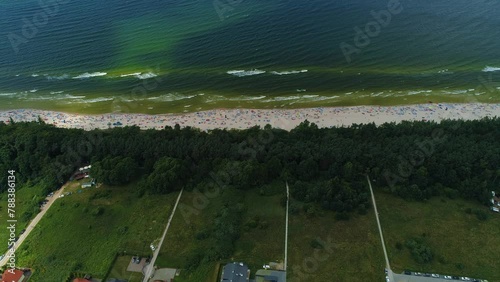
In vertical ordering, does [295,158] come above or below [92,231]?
above

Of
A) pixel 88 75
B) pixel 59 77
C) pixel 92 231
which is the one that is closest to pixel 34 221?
pixel 92 231

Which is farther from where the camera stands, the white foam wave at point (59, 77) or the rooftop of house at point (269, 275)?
the white foam wave at point (59, 77)

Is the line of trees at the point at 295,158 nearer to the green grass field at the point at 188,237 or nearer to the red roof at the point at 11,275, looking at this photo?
the green grass field at the point at 188,237

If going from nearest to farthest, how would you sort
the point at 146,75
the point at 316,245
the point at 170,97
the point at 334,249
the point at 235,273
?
the point at 235,273, the point at 334,249, the point at 316,245, the point at 170,97, the point at 146,75

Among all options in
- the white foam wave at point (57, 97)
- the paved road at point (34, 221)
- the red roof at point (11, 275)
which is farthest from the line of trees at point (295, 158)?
the white foam wave at point (57, 97)

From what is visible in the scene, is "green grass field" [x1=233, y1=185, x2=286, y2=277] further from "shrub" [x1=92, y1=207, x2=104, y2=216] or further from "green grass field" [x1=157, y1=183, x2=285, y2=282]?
"shrub" [x1=92, y1=207, x2=104, y2=216]

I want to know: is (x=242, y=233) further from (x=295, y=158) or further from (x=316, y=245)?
(x=295, y=158)

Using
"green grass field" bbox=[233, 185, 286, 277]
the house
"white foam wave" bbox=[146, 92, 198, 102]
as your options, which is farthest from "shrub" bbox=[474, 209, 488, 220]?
"white foam wave" bbox=[146, 92, 198, 102]
